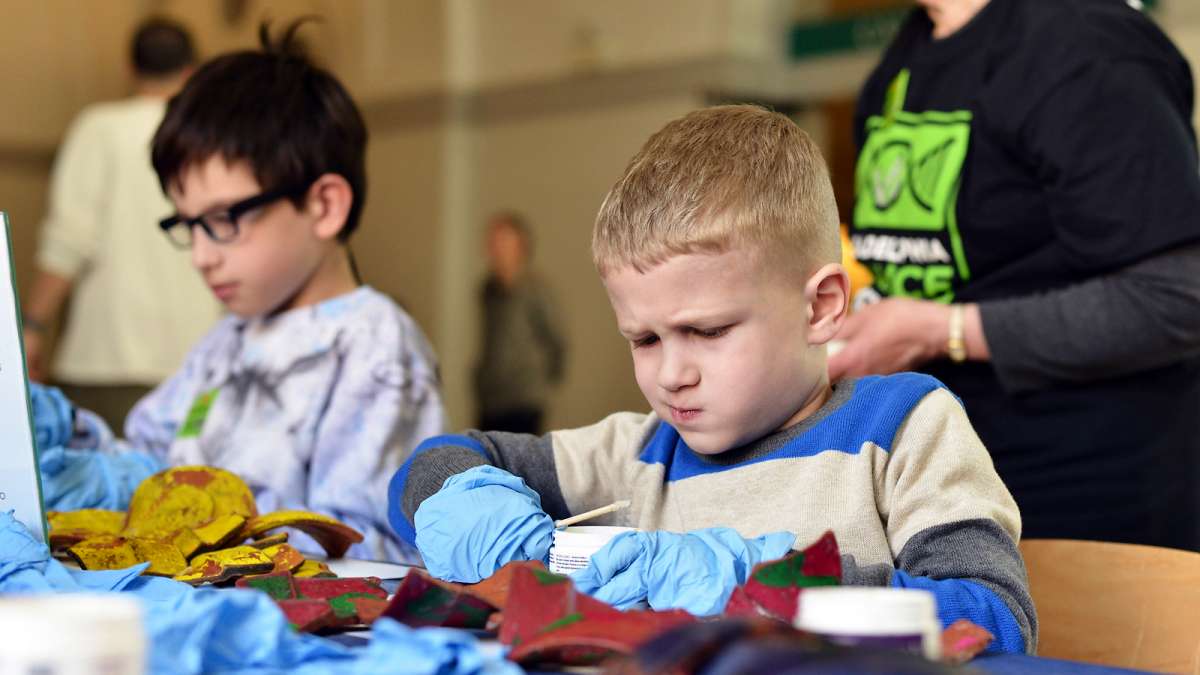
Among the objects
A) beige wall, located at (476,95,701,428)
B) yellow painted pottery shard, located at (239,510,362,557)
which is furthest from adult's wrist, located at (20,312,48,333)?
beige wall, located at (476,95,701,428)

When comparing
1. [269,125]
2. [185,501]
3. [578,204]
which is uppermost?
[269,125]

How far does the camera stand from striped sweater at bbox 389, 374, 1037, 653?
41.4 inches

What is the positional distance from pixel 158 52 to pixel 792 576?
3.04 metres

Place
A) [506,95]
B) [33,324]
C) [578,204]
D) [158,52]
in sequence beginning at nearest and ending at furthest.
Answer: [33,324]
[158,52]
[578,204]
[506,95]

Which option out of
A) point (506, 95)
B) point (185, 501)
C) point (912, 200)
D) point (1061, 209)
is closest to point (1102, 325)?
point (1061, 209)

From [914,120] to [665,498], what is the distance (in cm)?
76

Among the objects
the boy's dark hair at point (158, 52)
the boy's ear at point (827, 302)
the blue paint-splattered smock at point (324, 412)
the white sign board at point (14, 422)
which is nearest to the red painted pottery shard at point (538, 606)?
the boy's ear at point (827, 302)

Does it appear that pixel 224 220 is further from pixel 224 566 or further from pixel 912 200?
pixel 912 200

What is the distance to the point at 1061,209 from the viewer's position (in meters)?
1.62

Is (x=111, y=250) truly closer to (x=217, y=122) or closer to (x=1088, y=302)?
(x=217, y=122)

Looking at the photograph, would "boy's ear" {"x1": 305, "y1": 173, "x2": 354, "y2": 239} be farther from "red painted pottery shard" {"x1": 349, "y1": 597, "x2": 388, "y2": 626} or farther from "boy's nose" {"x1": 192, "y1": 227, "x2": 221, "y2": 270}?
"red painted pottery shard" {"x1": 349, "y1": 597, "x2": 388, "y2": 626}

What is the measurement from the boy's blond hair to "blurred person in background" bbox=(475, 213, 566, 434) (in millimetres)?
4870

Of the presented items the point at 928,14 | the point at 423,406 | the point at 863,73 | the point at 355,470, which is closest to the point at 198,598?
the point at 355,470

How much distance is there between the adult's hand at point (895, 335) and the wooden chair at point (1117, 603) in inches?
12.4
